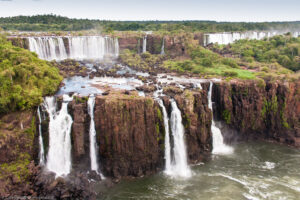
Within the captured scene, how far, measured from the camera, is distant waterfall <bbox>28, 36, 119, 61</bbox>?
141ft

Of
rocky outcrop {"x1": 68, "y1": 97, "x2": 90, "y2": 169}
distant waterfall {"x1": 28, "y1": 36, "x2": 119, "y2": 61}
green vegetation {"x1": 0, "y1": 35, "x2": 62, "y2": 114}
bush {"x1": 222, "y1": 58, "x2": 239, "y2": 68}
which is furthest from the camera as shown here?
bush {"x1": 222, "y1": 58, "x2": 239, "y2": 68}

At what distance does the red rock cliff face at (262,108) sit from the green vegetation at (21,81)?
66.8ft

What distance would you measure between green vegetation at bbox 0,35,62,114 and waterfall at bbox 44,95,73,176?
2062 millimetres

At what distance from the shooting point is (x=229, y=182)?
24.1m

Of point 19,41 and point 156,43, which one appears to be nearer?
point 19,41

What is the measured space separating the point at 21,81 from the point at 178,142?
55.8ft

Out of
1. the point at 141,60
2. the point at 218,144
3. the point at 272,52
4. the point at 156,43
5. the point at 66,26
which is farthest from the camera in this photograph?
the point at 66,26

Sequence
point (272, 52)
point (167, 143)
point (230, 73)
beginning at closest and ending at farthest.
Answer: point (167, 143) → point (230, 73) → point (272, 52)

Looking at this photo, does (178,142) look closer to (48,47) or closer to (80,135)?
(80,135)

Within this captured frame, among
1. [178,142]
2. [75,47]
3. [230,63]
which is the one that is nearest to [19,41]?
[75,47]

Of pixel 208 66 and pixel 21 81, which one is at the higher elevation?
pixel 208 66

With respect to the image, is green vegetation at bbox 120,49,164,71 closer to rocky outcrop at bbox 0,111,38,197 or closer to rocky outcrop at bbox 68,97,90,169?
rocky outcrop at bbox 68,97,90,169

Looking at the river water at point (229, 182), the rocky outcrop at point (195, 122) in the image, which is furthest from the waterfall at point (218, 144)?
the river water at point (229, 182)

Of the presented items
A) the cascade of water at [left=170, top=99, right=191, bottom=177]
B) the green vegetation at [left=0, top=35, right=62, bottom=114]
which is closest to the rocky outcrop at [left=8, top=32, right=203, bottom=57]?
the green vegetation at [left=0, top=35, right=62, bottom=114]
